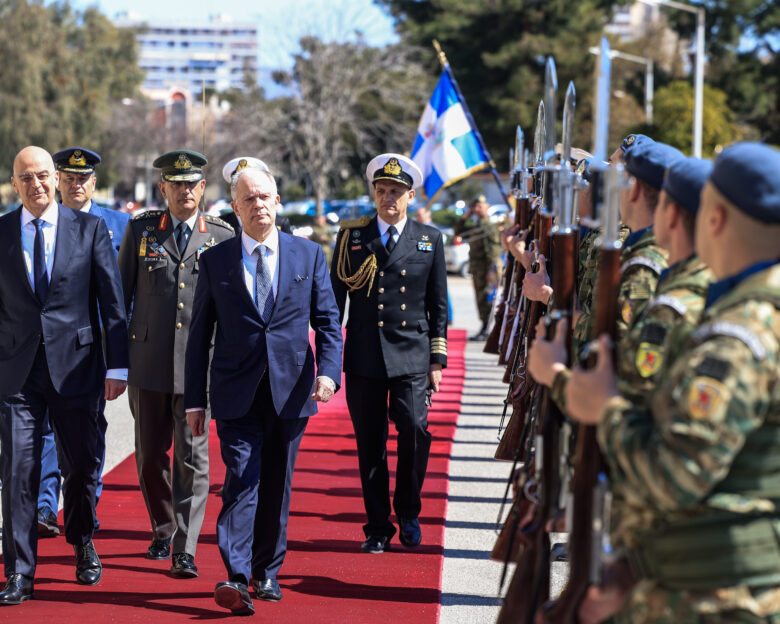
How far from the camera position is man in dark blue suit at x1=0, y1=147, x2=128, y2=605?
5.26 m

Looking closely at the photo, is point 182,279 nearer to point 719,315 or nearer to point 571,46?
point 719,315

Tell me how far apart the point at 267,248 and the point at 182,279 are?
870 millimetres

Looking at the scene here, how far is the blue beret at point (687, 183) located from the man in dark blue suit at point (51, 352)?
3367 mm

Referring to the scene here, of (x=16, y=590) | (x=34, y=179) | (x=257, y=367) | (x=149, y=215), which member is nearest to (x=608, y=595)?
(x=257, y=367)

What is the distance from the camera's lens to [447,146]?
38.8ft

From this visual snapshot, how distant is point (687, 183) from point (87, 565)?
3.80m

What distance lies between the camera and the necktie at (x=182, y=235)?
608cm

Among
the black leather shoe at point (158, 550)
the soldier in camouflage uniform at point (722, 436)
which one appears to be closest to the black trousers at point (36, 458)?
the black leather shoe at point (158, 550)

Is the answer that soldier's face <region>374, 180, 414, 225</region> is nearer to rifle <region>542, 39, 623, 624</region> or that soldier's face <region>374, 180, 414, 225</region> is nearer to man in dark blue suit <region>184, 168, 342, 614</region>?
man in dark blue suit <region>184, 168, 342, 614</region>

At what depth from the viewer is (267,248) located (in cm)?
533

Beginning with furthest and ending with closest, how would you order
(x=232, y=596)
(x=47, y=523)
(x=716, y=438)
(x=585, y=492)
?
(x=47, y=523) < (x=232, y=596) < (x=585, y=492) < (x=716, y=438)

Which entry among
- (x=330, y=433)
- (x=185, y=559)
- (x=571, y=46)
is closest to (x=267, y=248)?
(x=185, y=559)

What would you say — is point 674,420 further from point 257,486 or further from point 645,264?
point 257,486

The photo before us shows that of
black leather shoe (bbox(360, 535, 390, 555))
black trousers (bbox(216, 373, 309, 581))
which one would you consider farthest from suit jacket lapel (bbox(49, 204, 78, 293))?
black leather shoe (bbox(360, 535, 390, 555))
